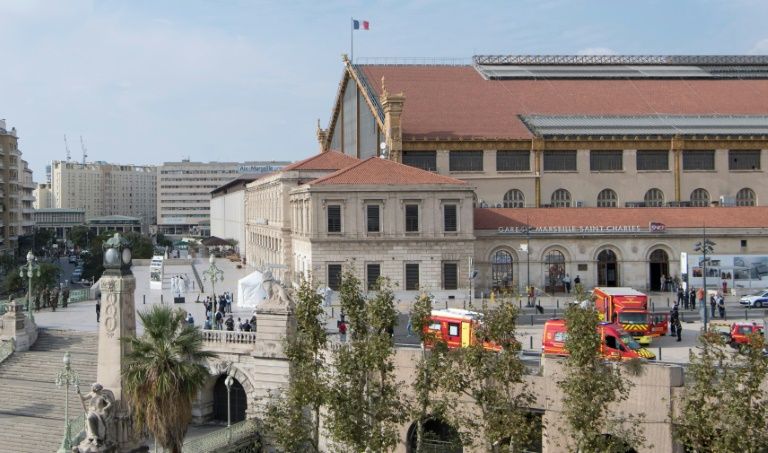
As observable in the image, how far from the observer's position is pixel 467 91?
80.1 m

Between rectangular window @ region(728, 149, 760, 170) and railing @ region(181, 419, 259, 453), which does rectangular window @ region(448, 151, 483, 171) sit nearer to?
rectangular window @ region(728, 149, 760, 170)

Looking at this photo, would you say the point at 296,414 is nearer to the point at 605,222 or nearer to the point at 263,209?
the point at 605,222

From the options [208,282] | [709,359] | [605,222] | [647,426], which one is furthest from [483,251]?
[709,359]

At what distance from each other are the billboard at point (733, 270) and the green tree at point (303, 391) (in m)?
35.7

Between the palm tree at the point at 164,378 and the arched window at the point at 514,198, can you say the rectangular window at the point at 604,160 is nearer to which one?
the arched window at the point at 514,198

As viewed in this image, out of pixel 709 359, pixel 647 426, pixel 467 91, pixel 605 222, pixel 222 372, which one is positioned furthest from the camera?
pixel 467 91

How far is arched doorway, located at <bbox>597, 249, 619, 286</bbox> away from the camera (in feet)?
198

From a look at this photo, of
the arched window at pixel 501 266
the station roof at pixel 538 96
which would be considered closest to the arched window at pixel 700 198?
the station roof at pixel 538 96

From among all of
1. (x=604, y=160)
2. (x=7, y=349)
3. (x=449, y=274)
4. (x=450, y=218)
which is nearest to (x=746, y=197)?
(x=604, y=160)

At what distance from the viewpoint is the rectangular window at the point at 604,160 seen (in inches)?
2832

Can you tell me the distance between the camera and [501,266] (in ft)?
199

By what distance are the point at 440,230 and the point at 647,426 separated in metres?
31.8

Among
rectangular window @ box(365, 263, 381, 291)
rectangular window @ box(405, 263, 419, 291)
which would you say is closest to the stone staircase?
rectangular window @ box(365, 263, 381, 291)

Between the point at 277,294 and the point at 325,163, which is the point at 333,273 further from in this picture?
the point at 277,294
